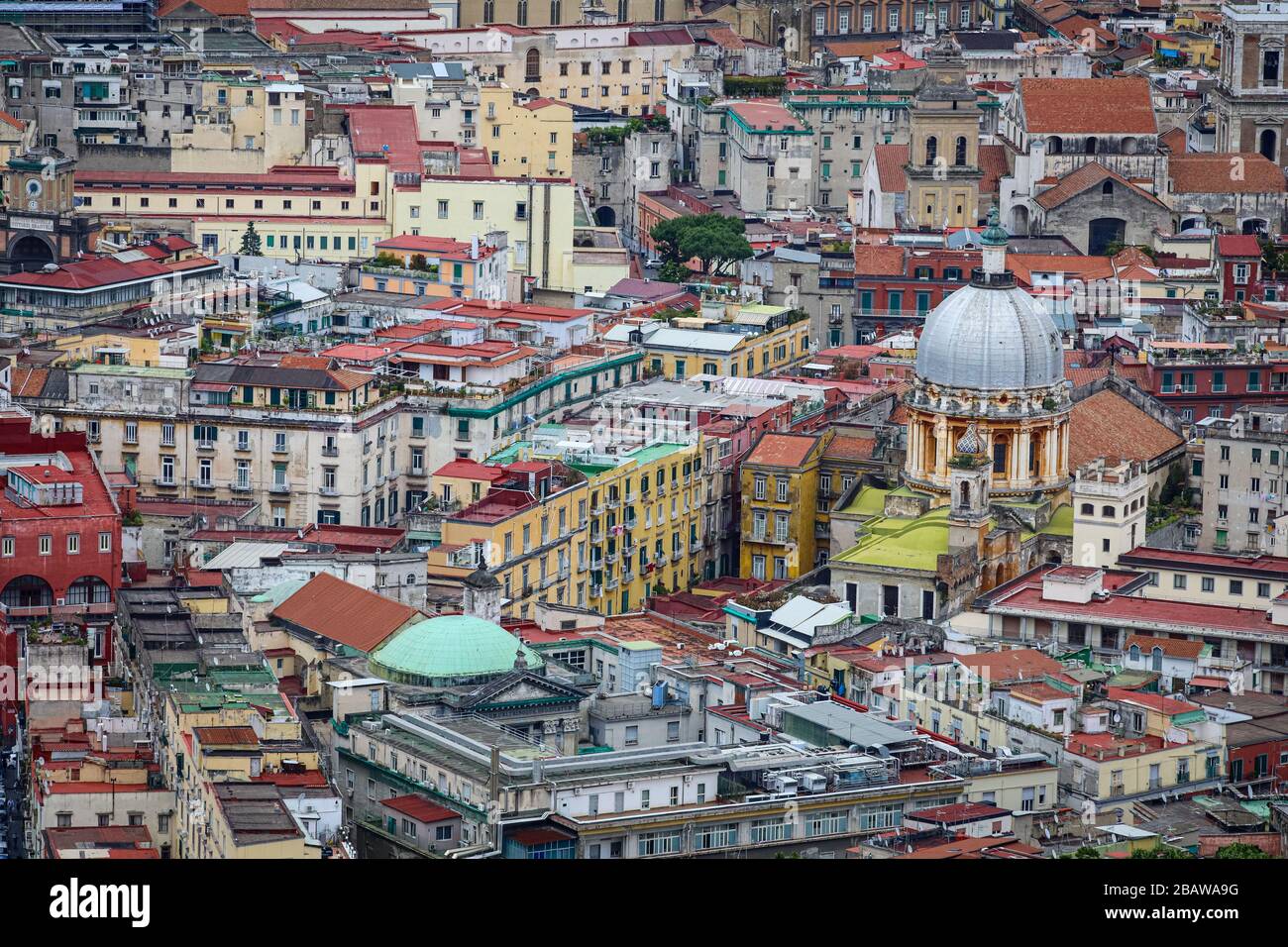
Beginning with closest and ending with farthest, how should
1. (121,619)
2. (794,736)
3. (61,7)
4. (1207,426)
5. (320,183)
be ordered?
(794,736), (121,619), (1207,426), (320,183), (61,7)

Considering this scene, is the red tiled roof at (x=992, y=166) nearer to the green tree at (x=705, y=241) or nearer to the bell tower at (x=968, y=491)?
the green tree at (x=705, y=241)

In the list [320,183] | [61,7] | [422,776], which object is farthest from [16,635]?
[61,7]

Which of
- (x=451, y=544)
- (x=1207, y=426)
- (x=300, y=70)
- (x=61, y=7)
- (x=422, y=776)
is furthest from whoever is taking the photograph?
(x=61, y=7)

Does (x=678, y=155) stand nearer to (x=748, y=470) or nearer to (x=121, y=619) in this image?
(x=748, y=470)

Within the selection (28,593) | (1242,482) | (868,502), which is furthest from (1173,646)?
(28,593)

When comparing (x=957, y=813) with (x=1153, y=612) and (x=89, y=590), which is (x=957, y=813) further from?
(x=89, y=590)

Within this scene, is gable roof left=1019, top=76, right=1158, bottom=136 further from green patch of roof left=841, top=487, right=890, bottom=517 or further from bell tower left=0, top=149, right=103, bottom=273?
green patch of roof left=841, top=487, right=890, bottom=517
